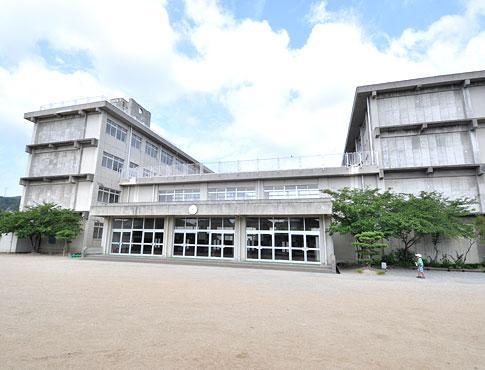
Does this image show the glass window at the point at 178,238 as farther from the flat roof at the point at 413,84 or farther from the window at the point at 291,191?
the flat roof at the point at 413,84

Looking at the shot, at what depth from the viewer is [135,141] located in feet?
95.5

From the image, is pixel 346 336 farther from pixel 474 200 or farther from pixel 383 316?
pixel 474 200

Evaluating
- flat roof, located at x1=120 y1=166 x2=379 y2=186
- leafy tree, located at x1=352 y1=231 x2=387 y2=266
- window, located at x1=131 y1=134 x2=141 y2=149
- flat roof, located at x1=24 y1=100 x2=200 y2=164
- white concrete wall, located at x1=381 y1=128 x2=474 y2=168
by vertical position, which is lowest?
leafy tree, located at x1=352 y1=231 x2=387 y2=266

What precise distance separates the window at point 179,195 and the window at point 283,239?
268 inches

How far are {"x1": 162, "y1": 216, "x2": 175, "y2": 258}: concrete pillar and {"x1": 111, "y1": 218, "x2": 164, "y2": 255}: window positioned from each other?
1.42ft

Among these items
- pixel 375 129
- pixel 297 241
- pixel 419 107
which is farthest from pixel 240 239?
pixel 419 107

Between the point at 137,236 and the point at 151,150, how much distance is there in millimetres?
14617

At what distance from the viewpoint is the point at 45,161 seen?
26.2 metres

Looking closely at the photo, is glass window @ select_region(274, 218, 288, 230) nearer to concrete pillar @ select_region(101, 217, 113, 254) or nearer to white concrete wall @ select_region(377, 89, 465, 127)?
white concrete wall @ select_region(377, 89, 465, 127)

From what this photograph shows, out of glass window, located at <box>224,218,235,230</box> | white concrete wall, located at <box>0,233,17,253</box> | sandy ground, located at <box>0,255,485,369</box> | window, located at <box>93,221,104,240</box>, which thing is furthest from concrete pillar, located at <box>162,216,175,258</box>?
white concrete wall, located at <box>0,233,17,253</box>

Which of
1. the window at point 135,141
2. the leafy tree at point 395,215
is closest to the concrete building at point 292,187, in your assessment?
the leafy tree at point 395,215

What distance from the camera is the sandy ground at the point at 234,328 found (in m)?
3.50

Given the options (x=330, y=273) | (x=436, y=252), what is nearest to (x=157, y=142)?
(x=330, y=273)

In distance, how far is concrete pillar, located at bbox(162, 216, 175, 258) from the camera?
18.4 meters
